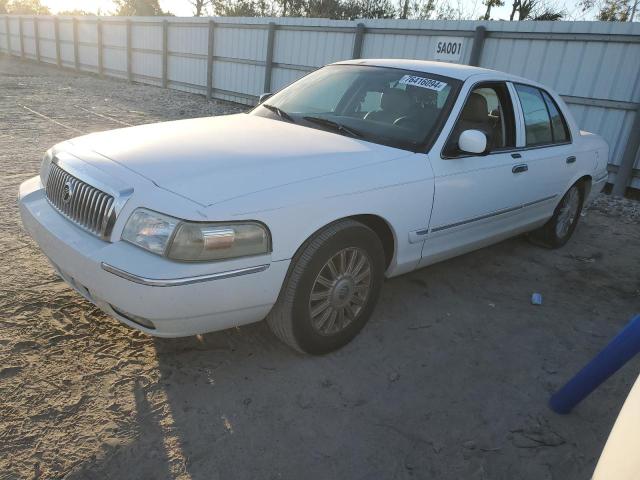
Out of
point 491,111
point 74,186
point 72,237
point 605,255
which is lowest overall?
point 605,255

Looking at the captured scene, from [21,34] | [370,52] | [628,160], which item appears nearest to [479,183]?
[628,160]

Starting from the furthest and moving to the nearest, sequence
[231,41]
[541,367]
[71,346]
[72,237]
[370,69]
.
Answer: [231,41] → [370,69] → [541,367] → [71,346] → [72,237]

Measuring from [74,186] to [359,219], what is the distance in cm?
155

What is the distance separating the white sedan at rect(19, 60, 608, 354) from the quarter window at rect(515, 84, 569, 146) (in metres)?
0.03

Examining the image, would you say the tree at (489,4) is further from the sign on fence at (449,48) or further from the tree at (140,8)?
the tree at (140,8)

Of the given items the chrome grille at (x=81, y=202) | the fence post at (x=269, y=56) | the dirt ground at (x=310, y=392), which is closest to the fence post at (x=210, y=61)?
the fence post at (x=269, y=56)

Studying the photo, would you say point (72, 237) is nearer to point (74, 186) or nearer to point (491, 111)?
point (74, 186)

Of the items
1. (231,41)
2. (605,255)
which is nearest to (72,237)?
(605,255)

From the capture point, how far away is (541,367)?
10.5 ft

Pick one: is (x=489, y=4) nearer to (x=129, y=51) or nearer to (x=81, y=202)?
(x=129, y=51)

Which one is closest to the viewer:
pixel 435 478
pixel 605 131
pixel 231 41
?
pixel 435 478

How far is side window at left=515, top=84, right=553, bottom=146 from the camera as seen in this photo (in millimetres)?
4312

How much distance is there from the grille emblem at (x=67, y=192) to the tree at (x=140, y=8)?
52.0 meters

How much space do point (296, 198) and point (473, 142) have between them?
1365mm
